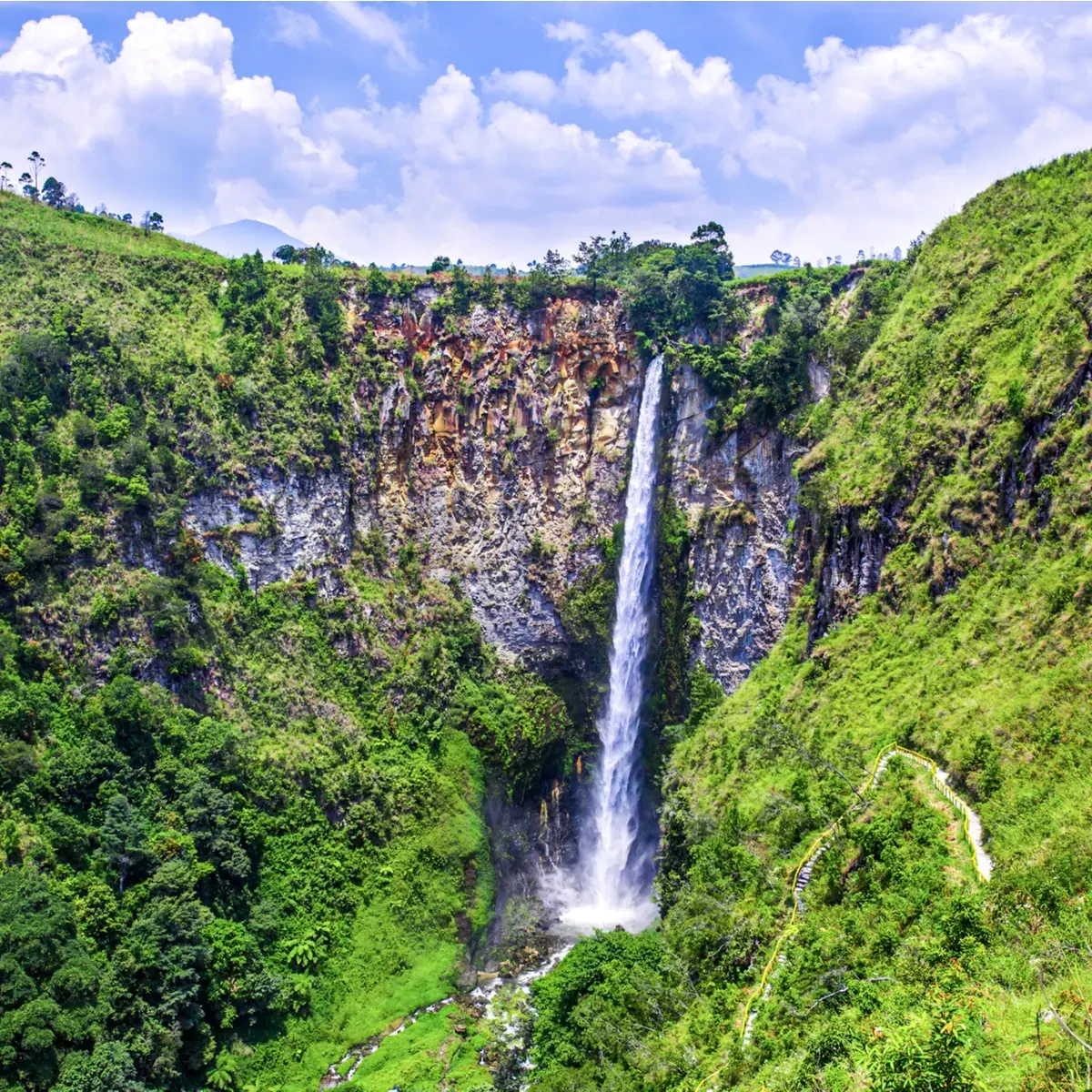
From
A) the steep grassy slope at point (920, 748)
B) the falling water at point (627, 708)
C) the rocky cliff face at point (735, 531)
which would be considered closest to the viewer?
the steep grassy slope at point (920, 748)

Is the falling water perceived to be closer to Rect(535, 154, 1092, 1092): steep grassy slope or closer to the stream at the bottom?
the stream at the bottom

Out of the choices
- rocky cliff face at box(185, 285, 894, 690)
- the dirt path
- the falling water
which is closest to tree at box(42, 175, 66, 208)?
rocky cliff face at box(185, 285, 894, 690)

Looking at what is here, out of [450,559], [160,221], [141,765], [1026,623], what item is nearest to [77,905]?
[141,765]

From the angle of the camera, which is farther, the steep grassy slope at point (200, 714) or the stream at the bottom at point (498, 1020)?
the stream at the bottom at point (498, 1020)

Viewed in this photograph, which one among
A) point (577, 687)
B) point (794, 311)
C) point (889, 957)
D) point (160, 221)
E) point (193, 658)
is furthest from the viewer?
point (160, 221)

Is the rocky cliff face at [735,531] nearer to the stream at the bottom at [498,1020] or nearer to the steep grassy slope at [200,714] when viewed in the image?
the steep grassy slope at [200,714]

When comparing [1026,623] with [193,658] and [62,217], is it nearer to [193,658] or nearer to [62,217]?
[193,658]

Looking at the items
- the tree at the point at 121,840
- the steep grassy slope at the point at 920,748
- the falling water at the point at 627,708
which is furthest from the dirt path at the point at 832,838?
the falling water at the point at 627,708
